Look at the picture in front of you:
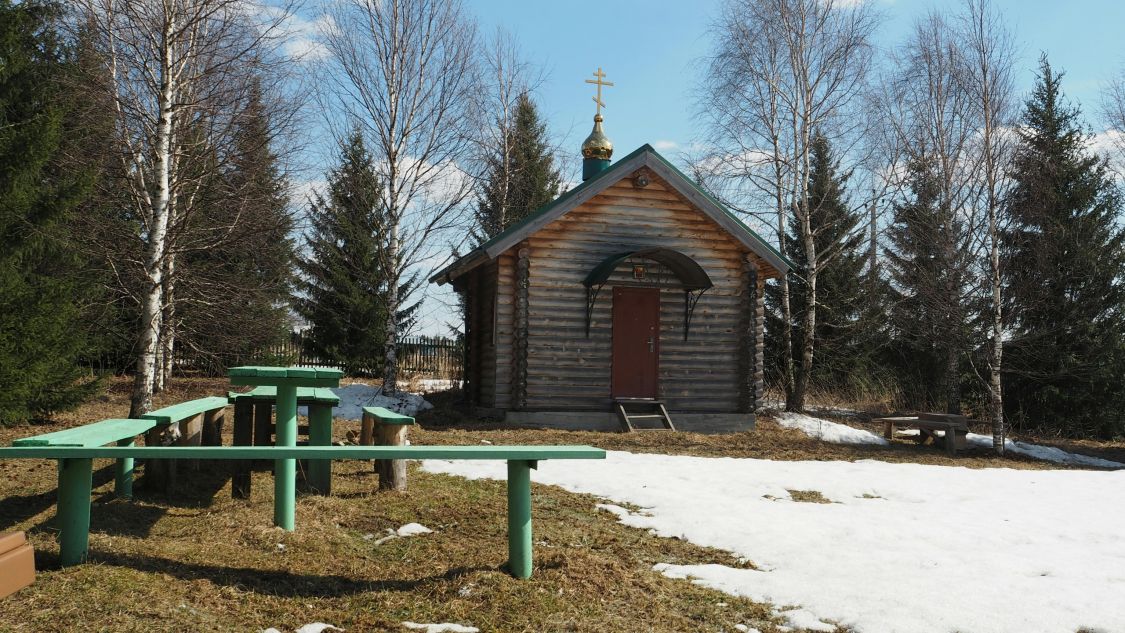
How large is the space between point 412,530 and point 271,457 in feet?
5.47

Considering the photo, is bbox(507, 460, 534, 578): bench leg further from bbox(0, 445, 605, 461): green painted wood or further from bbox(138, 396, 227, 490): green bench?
bbox(138, 396, 227, 490): green bench

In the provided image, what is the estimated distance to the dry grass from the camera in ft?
13.4

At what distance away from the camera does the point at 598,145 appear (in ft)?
61.7

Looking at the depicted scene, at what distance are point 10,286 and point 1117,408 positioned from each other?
2268 centimetres

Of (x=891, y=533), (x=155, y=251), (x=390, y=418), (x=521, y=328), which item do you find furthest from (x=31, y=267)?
(x=891, y=533)

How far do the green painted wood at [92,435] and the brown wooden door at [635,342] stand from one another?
34.4 feet

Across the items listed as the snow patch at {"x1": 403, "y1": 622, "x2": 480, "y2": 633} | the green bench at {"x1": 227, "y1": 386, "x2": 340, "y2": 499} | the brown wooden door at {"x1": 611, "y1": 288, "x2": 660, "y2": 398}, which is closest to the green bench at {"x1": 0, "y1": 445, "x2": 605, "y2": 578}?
the snow patch at {"x1": 403, "y1": 622, "x2": 480, "y2": 633}

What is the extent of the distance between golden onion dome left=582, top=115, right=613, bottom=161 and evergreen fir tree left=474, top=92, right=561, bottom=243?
20.9ft

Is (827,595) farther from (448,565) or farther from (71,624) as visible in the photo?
(71,624)

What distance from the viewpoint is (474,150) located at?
25062mm

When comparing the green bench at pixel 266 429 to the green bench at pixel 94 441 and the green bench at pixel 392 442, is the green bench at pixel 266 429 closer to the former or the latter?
the green bench at pixel 392 442

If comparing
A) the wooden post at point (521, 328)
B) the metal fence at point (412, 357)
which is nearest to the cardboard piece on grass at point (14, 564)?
the wooden post at point (521, 328)

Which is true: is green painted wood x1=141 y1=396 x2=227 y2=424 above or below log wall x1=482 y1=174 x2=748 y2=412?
below

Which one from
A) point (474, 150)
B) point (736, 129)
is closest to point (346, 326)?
point (474, 150)
